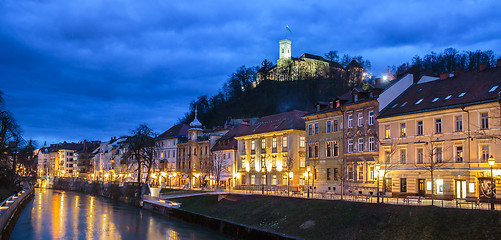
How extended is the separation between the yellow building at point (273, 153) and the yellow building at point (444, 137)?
17.3m

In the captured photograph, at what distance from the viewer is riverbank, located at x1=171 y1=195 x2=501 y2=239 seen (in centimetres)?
2669

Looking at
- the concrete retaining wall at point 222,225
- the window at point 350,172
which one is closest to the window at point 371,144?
the window at point 350,172

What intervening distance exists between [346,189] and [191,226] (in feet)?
58.6

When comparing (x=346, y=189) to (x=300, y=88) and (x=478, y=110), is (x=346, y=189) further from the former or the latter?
(x=300, y=88)

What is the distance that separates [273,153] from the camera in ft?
226

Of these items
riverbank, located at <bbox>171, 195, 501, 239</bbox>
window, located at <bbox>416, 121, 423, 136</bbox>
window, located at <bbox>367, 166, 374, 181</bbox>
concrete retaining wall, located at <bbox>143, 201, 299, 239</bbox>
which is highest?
window, located at <bbox>416, 121, 423, 136</bbox>

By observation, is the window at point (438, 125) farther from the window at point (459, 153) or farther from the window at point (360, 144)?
the window at point (360, 144)

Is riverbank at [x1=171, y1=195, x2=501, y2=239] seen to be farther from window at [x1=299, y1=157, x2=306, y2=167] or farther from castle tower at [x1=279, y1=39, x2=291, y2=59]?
castle tower at [x1=279, y1=39, x2=291, y2=59]

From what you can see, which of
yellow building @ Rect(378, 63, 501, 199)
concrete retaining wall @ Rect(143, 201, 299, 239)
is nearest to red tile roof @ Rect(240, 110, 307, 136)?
yellow building @ Rect(378, 63, 501, 199)

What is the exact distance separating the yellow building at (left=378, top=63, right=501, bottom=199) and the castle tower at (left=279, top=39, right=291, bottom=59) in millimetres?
124712

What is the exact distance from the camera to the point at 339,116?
5647 cm

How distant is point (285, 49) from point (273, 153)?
361ft

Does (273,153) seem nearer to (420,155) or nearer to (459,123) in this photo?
(420,155)

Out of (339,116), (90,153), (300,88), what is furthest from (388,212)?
(90,153)
